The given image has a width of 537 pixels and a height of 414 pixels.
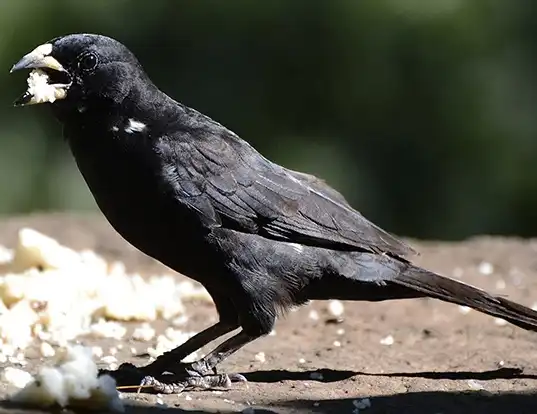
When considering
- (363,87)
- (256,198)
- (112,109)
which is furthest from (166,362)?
(363,87)

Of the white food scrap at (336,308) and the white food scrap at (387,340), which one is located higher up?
the white food scrap at (336,308)

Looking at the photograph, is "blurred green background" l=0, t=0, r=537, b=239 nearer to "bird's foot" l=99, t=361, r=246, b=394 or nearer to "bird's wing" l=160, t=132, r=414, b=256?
"bird's wing" l=160, t=132, r=414, b=256

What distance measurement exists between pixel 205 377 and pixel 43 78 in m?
1.35

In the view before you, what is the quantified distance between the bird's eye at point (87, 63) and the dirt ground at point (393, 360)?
1210mm

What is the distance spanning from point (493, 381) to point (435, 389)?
294 mm

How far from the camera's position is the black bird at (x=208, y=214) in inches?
168

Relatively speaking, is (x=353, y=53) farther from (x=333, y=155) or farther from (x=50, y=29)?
(x=50, y=29)

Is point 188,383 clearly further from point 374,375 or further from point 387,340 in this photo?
point 387,340

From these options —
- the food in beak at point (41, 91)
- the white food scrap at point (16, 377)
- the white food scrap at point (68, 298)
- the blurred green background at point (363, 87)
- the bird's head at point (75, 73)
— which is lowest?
the white food scrap at point (16, 377)


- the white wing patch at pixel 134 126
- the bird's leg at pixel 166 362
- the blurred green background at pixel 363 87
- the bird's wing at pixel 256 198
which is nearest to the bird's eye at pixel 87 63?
the white wing patch at pixel 134 126

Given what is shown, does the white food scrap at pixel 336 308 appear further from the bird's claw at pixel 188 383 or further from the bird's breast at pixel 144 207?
the bird's breast at pixel 144 207

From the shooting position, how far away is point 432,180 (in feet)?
33.8

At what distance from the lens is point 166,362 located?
451 centimetres

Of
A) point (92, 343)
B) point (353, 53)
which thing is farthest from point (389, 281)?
point (353, 53)
